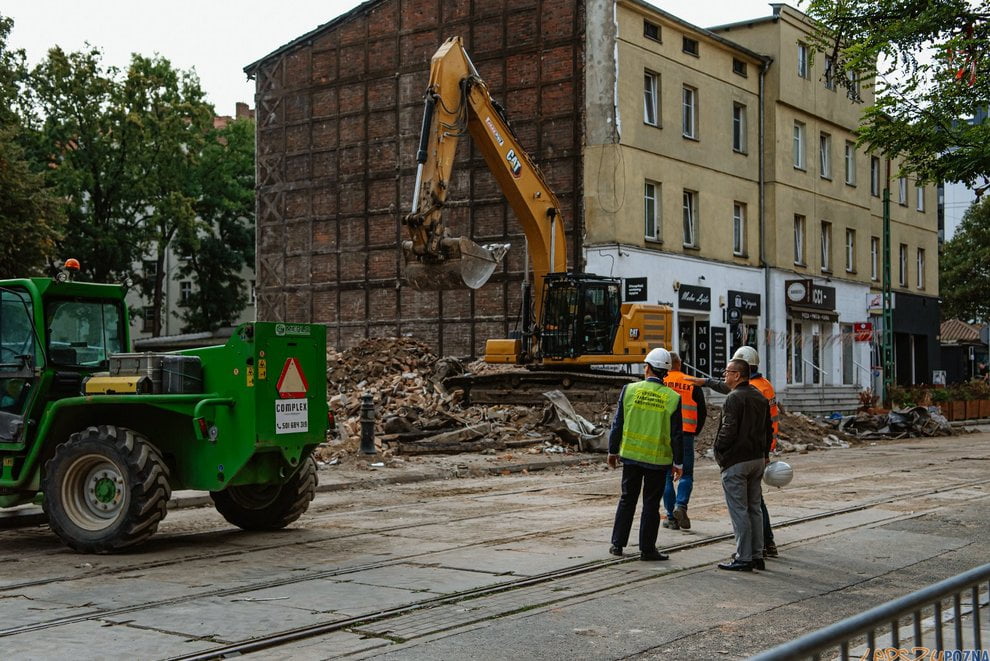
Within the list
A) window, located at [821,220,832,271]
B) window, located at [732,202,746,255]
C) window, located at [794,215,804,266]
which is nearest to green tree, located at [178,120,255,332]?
window, located at [732,202,746,255]

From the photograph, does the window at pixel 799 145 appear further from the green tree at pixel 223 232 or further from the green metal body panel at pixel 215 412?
the green metal body panel at pixel 215 412

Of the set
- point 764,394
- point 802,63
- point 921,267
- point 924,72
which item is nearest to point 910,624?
point 764,394

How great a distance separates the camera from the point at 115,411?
38.1 ft

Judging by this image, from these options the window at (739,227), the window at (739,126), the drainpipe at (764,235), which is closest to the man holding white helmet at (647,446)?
the window at (739,227)

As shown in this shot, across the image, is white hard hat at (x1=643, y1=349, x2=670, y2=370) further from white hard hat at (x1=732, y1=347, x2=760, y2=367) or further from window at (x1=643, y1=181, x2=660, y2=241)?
window at (x1=643, y1=181, x2=660, y2=241)

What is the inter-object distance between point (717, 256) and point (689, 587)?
29528mm

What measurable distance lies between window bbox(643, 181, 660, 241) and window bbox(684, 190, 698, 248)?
73.9 inches

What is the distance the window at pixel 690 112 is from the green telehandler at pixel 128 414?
1065 inches

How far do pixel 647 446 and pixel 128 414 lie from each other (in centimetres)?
502

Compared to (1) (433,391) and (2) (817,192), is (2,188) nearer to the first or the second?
(1) (433,391)

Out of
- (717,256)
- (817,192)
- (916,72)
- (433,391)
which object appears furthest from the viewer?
(817,192)

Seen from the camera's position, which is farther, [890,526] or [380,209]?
[380,209]

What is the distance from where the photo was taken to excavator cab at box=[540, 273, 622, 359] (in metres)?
27.4

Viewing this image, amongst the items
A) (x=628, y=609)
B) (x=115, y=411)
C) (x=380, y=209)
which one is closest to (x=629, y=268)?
(x=380, y=209)
